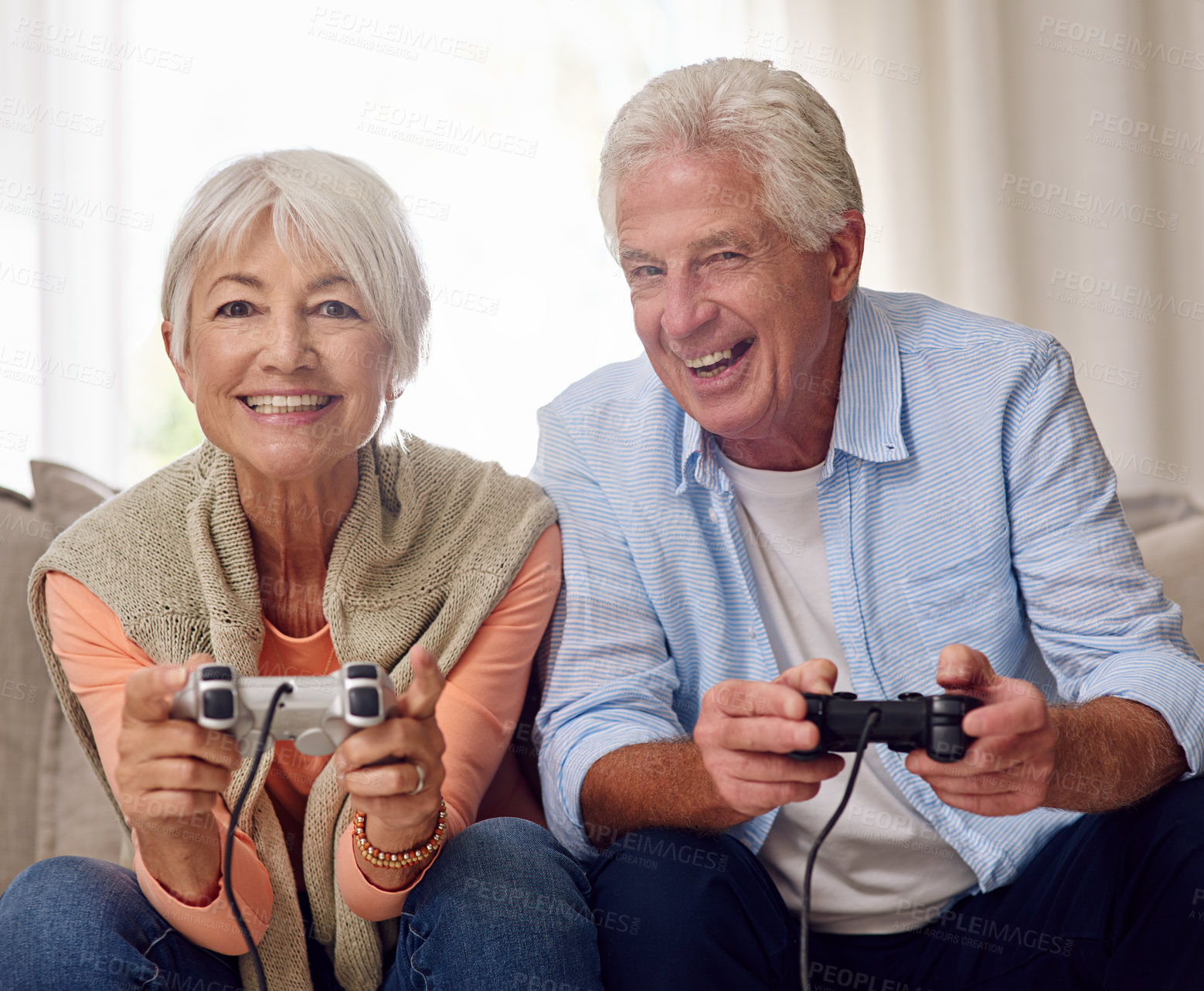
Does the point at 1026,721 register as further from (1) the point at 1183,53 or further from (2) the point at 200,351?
(1) the point at 1183,53

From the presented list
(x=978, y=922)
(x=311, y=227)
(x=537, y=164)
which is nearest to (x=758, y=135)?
(x=311, y=227)

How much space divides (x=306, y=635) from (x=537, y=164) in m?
1.50

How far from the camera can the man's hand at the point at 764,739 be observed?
82 cm

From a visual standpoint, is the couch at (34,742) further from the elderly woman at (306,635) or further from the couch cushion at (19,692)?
the elderly woman at (306,635)

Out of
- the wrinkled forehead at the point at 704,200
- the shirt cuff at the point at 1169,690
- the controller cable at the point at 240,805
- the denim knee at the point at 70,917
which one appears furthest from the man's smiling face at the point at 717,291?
the denim knee at the point at 70,917

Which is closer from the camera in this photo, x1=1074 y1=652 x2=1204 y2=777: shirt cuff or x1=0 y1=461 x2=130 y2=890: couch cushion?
x1=1074 y1=652 x2=1204 y2=777: shirt cuff

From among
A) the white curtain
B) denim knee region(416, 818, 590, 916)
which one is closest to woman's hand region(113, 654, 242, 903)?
denim knee region(416, 818, 590, 916)

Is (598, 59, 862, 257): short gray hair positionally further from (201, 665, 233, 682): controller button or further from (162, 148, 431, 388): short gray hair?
(201, 665, 233, 682): controller button

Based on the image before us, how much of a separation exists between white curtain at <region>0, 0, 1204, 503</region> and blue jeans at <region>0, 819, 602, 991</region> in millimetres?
1414

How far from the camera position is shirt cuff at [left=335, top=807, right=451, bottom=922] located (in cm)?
93

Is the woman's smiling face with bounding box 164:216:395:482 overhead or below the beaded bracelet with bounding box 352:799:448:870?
overhead

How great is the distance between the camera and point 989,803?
0.88m

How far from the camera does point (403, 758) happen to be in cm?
83

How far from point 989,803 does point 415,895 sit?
49 cm
